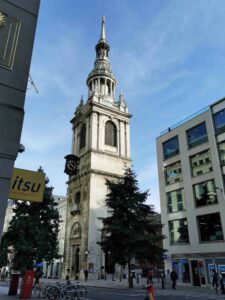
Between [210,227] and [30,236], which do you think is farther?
[210,227]

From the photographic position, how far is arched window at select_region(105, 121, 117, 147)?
179 ft

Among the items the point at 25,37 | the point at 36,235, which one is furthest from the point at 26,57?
the point at 36,235

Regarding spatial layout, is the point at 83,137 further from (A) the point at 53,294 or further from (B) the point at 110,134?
(A) the point at 53,294

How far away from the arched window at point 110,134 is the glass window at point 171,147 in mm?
20164

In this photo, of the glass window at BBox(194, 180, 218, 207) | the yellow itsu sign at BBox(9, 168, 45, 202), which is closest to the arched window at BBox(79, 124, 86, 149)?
the glass window at BBox(194, 180, 218, 207)

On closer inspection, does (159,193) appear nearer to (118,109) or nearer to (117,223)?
(117,223)

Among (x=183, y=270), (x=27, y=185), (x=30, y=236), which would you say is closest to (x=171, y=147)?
(x=183, y=270)

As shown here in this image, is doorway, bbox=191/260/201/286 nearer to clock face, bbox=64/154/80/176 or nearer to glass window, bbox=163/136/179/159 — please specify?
glass window, bbox=163/136/179/159

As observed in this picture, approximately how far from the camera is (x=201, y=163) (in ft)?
98.5

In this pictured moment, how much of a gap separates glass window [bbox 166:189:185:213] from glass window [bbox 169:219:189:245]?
4.49ft

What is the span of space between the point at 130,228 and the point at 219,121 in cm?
1429

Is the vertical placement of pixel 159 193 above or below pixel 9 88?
Answer: above

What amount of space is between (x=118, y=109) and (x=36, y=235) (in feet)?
133

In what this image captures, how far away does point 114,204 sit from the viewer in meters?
27.2
